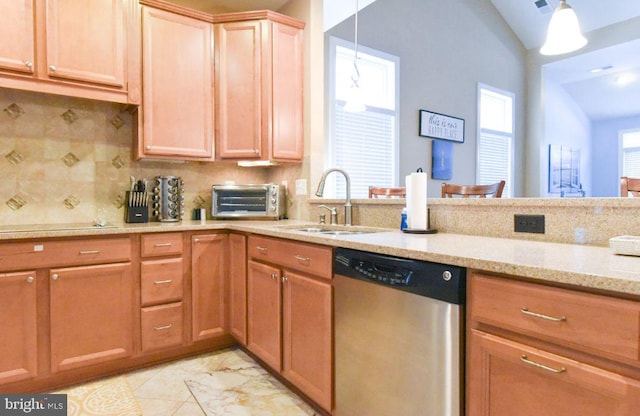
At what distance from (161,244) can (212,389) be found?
897 millimetres

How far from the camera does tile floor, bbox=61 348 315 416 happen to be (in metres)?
1.87

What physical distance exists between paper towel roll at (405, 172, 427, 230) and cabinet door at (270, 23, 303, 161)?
1196mm

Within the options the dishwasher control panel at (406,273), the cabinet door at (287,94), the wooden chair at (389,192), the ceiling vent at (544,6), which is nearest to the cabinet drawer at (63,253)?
the cabinet door at (287,94)

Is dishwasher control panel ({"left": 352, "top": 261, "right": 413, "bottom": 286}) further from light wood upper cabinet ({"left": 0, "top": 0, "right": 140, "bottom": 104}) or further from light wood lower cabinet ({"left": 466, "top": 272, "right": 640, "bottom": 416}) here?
light wood upper cabinet ({"left": 0, "top": 0, "right": 140, "bottom": 104})

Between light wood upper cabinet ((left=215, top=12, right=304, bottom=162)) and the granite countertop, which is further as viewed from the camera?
light wood upper cabinet ((left=215, top=12, right=304, bottom=162))

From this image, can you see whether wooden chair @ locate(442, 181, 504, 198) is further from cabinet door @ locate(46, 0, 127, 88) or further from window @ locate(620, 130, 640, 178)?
window @ locate(620, 130, 640, 178)

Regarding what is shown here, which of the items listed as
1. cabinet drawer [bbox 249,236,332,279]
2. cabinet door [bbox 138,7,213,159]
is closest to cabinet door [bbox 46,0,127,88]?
cabinet door [bbox 138,7,213,159]

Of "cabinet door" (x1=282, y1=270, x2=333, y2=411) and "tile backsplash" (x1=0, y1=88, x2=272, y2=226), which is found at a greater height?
"tile backsplash" (x1=0, y1=88, x2=272, y2=226)

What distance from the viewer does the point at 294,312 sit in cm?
189

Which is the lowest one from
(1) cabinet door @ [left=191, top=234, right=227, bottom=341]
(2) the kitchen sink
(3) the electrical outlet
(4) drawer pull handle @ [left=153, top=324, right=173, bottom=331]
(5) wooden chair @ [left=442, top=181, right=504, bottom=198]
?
(4) drawer pull handle @ [left=153, top=324, right=173, bottom=331]

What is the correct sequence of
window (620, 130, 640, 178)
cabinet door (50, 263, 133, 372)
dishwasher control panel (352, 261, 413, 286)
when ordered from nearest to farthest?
dishwasher control panel (352, 261, 413, 286), cabinet door (50, 263, 133, 372), window (620, 130, 640, 178)

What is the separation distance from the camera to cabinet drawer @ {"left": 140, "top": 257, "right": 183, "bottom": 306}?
2262 millimetres

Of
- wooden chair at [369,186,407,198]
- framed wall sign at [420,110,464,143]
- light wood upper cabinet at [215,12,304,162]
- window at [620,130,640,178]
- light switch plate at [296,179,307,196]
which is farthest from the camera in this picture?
window at [620,130,640,178]

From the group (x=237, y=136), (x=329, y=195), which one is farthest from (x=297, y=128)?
(x=329, y=195)
